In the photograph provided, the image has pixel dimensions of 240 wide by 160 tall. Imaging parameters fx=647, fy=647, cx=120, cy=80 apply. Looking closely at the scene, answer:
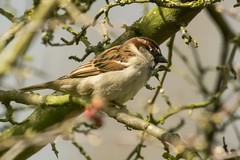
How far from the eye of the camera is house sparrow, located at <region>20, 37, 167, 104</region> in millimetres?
4395

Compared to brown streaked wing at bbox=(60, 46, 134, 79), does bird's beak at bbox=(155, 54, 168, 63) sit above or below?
below

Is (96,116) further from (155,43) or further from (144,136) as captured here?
(155,43)

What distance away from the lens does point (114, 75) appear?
452 cm

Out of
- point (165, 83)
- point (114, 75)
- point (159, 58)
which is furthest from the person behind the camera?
point (165, 83)

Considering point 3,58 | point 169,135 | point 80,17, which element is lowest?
point 169,135

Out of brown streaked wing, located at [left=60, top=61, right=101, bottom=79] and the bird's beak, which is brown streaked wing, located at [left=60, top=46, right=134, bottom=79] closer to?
brown streaked wing, located at [left=60, top=61, right=101, bottom=79]

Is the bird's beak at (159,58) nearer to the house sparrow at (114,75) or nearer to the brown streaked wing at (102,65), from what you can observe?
the house sparrow at (114,75)

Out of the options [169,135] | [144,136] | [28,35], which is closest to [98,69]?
[144,136]

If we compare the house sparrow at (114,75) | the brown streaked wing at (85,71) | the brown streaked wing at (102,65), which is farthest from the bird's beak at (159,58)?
the brown streaked wing at (85,71)

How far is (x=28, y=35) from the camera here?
2463 mm

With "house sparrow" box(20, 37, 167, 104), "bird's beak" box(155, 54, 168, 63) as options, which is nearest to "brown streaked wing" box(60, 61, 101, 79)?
"house sparrow" box(20, 37, 167, 104)

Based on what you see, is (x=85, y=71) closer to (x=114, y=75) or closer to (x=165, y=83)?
(x=114, y=75)

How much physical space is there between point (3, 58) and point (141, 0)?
1597mm

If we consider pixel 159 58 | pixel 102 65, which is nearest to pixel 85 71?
pixel 102 65
